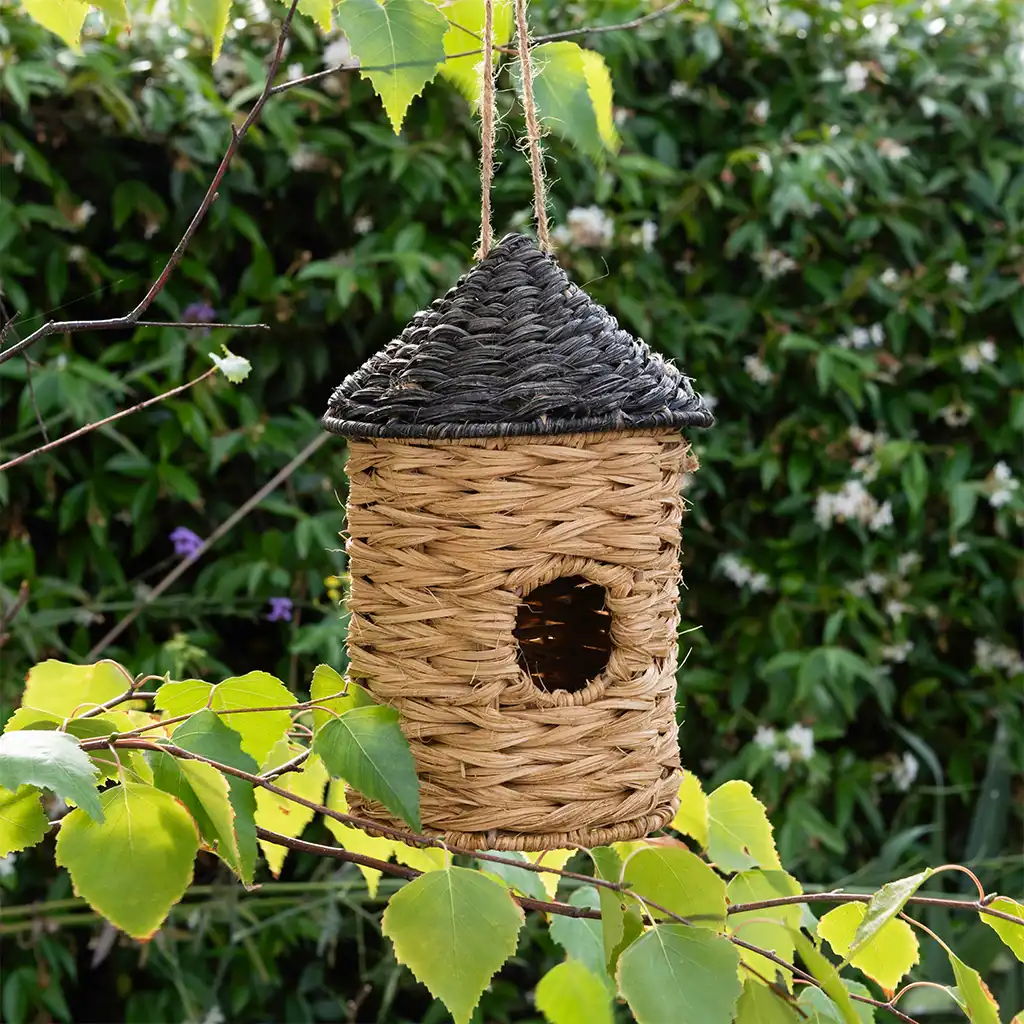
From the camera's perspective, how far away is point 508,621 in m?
0.71

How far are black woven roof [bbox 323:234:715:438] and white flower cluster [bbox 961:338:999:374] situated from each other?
4.79 ft

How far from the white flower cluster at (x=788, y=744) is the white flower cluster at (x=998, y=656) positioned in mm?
437

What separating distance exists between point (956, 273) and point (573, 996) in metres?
1.60

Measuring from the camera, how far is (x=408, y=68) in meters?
0.64

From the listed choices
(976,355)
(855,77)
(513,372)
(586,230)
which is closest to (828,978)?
(513,372)

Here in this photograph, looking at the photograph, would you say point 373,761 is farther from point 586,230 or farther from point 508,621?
point 586,230

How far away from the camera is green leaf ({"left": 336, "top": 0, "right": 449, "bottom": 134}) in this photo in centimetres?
63

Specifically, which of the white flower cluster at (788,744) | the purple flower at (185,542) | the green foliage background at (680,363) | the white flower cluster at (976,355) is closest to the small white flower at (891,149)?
the green foliage background at (680,363)

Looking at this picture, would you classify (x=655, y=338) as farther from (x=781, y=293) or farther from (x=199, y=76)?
(x=199, y=76)

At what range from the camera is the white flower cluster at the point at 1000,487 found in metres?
2.01

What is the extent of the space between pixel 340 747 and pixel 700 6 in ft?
5.64

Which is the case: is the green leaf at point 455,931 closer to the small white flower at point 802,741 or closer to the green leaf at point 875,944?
the green leaf at point 875,944

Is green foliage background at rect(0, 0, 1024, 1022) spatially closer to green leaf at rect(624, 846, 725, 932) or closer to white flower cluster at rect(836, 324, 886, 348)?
white flower cluster at rect(836, 324, 886, 348)

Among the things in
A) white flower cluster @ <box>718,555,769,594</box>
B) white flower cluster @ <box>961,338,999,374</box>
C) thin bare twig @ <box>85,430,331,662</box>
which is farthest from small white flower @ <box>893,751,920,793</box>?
thin bare twig @ <box>85,430,331,662</box>
